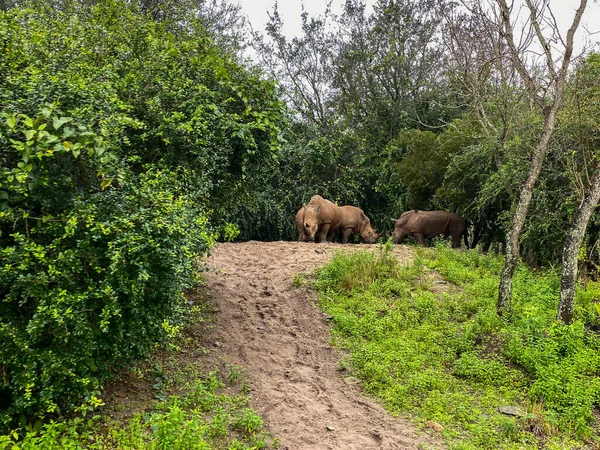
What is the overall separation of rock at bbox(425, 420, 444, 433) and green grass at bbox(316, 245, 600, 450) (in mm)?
80

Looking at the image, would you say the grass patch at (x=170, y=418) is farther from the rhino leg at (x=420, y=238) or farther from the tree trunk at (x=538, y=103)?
the rhino leg at (x=420, y=238)

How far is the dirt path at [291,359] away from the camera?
16.8 feet

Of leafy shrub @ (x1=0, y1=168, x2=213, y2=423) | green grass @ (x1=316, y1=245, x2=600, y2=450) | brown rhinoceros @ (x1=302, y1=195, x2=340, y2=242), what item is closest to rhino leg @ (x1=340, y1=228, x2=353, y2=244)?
brown rhinoceros @ (x1=302, y1=195, x2=340, y2=242)

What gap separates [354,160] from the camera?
20875 millimetres

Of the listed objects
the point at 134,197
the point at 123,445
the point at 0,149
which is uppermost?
the point at 0,149

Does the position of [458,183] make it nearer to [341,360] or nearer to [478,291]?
[478,291]

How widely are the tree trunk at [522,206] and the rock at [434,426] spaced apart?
2917 mm

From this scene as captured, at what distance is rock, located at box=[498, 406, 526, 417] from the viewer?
552cm

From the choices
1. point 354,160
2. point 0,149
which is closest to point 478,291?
point 0,149

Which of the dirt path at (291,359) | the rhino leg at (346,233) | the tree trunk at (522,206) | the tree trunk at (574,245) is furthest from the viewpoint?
the rhino leg at (346,233)

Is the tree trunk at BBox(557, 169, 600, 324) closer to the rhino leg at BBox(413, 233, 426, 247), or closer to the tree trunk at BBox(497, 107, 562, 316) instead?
the tree trunk at BBox(497, 107, 562, 316)

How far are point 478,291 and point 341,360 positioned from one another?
3359mm

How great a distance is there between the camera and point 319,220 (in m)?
14.9

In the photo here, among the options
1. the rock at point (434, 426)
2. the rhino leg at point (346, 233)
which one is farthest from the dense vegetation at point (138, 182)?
the rhino leg at point (346, 233)
